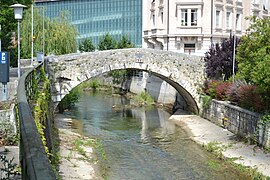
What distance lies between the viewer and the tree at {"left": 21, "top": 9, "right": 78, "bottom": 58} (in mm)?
34000

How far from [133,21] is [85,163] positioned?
36525mm

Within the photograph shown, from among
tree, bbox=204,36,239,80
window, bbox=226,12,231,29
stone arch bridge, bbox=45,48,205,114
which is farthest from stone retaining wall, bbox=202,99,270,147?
window, bbox=226,12,231,29

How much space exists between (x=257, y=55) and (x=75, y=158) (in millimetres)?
7204

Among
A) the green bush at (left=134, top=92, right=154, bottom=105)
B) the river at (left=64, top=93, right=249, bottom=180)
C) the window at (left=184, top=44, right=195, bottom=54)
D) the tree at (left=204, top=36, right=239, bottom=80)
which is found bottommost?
the river at (left=64, top=93, right=249, bottom=180)

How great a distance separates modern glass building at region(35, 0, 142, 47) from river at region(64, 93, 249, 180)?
20185 mm

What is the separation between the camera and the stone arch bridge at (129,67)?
23.4 metres

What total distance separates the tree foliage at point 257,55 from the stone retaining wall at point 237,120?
1746 mm

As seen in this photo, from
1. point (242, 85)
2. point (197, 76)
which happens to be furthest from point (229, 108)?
point (197, 76)

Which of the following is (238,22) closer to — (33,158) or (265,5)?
(265,5)

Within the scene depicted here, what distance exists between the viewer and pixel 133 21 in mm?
49656

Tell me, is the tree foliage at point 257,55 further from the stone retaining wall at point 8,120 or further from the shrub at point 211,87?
the stone retaining wall at point 8,120

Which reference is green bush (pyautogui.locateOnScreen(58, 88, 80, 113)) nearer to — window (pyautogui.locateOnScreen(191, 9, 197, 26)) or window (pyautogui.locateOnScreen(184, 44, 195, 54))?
window (pyautogui.locateOnScreen(184, 44, 195, 54))

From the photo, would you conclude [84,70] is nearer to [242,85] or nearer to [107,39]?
[242,85]

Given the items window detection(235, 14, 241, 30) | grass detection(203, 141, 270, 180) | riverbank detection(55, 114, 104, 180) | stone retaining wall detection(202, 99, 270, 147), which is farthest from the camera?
window detection(235, 14, 241, 30)
